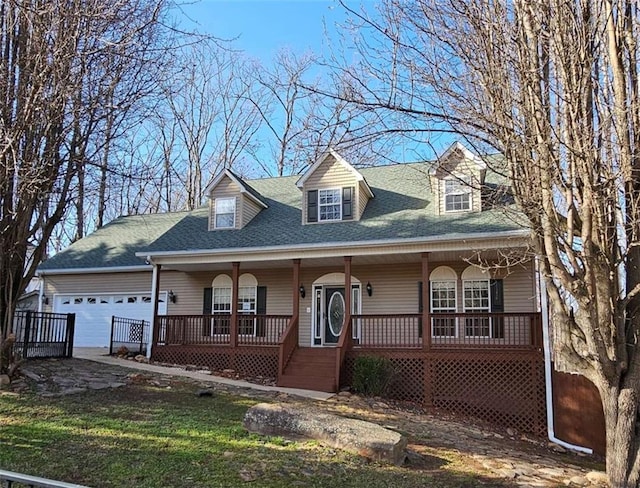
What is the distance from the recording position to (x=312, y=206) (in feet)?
52.3

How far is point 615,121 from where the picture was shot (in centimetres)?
661

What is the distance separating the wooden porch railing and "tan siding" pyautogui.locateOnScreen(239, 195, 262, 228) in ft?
13.3

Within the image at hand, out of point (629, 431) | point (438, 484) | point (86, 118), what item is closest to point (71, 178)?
point (86, 118)

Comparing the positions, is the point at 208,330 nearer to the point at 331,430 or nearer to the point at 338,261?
the point at 338,261

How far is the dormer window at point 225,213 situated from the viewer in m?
16.8

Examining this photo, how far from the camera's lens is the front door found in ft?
51.2

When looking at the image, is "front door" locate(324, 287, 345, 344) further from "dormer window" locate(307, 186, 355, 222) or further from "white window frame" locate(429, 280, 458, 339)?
"white window frame" locate(429, 280, 458, 339)

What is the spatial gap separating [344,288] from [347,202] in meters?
2.45

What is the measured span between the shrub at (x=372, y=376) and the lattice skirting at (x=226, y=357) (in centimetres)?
253

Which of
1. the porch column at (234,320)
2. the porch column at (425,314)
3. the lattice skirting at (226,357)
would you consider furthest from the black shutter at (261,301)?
the porch column at (425,314)

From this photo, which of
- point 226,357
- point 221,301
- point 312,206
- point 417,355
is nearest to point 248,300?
point 221,301

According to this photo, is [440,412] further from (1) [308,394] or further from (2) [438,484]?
(2) [438,484]

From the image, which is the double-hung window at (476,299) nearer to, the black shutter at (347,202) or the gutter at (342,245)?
the gutter at (342,245)

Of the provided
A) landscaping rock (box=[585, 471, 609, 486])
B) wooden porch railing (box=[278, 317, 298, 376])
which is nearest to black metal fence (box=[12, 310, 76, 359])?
A: wooden porch railing (box=[278, 317, 298, 376])
